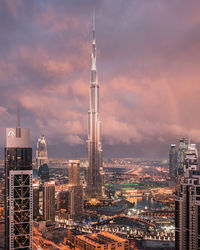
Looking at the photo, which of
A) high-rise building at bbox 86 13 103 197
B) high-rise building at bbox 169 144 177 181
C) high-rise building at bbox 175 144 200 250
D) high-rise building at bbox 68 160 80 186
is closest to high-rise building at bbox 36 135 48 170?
high-rise building at bbox 68 160 80 186

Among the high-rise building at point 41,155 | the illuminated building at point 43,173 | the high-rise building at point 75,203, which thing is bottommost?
the high-rise building at point 75,203

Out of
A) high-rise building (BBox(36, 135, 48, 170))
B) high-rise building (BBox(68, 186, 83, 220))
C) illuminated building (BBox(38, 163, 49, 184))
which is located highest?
high-rise building (BBox(36, 135, 48, 170))

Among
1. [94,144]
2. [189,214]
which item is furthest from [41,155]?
[189,214]

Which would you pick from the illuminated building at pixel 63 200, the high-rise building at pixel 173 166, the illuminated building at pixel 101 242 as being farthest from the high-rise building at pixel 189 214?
the high-rise building at pixel 173 166

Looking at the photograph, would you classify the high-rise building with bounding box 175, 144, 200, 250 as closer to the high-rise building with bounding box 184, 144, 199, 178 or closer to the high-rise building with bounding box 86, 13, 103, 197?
the high-rise building with bounding box 184, 144, 199, 178

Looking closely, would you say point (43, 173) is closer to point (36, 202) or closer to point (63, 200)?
point (63, 200)

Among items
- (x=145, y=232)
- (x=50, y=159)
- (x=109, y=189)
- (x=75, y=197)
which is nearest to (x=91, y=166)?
(x=109, y=189)

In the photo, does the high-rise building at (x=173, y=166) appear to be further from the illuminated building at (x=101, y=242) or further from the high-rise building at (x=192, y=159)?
the illuminated building at (x=101, y=242)
